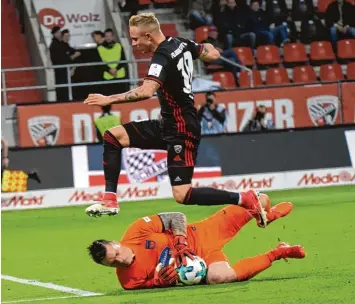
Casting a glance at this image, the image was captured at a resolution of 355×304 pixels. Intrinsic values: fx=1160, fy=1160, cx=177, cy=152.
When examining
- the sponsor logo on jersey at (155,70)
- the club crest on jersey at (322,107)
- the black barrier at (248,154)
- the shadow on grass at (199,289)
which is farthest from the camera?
the club crest on jersey at (322,107)

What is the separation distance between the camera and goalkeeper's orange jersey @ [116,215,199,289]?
8992mm

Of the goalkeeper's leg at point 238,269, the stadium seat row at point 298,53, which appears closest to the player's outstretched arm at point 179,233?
→ the goalkeeper's leg at point 238,269

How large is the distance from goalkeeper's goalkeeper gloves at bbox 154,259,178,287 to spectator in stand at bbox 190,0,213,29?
18402 millimetres

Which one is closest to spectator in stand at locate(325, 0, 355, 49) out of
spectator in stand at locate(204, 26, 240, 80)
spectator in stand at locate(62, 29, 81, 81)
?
spectator in stand at locate(204, 26, 240, 80)

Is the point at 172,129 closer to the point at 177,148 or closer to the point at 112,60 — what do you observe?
the point at 177,148

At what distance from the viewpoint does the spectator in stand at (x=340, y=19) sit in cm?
2803

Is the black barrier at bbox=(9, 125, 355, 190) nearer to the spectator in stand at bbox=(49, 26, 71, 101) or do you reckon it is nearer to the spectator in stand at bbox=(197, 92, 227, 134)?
the spectator in stand at bbox=(197, 92, 227, 134)

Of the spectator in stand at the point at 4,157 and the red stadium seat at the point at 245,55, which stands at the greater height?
the red stadium seat at the point at 245,55

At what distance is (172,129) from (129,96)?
3.02 feet

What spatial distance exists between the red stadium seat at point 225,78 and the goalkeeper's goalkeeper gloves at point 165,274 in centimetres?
1685

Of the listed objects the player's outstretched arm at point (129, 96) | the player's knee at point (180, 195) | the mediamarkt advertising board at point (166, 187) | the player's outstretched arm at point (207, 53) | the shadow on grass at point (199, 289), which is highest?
the player's outstretched arm at point (207, 53)

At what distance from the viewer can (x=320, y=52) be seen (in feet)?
91.3

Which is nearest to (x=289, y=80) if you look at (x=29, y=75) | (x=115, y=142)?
(x=29, y=75)

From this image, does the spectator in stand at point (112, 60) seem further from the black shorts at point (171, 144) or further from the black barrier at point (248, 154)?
the black shorts at point (171, 144)
